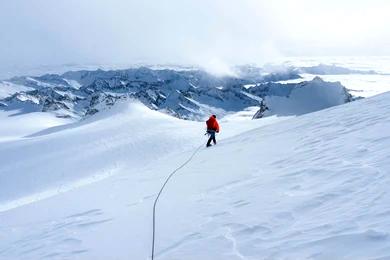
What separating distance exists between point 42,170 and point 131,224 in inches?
753

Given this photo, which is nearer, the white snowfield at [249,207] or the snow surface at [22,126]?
the white snowfield at [249,207]

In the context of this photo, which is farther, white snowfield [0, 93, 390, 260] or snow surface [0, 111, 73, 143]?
snow surface [0, 111, 73, 143]

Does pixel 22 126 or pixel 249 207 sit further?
pixel 22 126

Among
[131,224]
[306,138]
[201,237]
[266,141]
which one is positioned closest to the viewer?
[201,237]

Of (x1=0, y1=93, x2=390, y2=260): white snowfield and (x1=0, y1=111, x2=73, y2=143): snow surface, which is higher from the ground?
(x1=0, y1=93, x2=390, y2=260): white snowfield

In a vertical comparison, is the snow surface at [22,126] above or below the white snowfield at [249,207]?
below

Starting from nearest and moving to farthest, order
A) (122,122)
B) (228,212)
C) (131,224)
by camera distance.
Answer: (228,212) < (131,224) < (122,122)

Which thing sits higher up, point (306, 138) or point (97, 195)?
point (306, 138)

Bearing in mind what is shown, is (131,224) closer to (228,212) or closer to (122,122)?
(228,212)

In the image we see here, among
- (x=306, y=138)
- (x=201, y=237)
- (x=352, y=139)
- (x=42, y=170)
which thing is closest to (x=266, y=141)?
(x=306, y=138)

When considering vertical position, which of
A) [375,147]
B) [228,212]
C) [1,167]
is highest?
[375,147]

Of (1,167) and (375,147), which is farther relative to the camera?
(1,167)

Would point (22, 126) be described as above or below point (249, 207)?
below

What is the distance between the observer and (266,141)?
16781 millimetres
